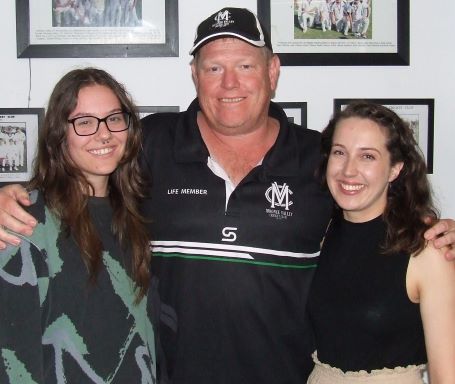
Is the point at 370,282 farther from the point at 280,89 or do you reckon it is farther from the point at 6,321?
the point at 280,89

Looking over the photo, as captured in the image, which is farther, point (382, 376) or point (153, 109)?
point (153, 109)

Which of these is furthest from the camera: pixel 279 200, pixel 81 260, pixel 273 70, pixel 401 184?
pixel 273 70

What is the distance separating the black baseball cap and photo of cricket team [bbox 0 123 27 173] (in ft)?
2.98

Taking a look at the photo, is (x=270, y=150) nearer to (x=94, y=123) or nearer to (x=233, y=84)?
(x=233, y=84)

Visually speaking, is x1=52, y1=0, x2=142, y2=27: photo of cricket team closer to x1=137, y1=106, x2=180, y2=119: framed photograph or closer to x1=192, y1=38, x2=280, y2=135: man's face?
x1=137, y1=106, x2=180, y2=119: framed photograph

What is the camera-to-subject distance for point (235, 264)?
1847mm

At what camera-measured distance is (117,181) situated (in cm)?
179

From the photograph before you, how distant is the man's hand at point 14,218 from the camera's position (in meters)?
1.40

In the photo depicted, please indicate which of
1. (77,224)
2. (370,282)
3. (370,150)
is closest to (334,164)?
(370,150)

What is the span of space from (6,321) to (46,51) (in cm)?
141

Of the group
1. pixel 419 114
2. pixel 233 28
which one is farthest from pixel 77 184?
pixel 419 114

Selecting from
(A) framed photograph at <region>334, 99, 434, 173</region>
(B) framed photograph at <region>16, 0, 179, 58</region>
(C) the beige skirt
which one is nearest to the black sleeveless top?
(C) the beige skirt

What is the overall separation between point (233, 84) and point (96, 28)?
2.71 feet

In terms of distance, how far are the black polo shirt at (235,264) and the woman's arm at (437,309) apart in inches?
17.1
